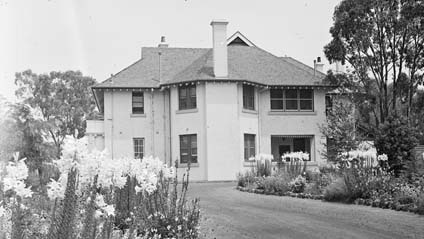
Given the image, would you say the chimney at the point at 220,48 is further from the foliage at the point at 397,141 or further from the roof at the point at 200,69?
the foliage at the point at 397,141

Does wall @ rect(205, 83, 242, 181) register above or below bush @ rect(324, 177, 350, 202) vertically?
above

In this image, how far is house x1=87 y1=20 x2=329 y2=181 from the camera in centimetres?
2942

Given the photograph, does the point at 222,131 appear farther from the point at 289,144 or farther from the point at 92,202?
the point at 92,202

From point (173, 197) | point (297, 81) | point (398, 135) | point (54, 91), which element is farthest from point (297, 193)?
point (54, 91)

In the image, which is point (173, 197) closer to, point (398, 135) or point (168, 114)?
point (398, 135)

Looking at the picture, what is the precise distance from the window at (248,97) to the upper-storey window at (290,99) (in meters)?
1.29

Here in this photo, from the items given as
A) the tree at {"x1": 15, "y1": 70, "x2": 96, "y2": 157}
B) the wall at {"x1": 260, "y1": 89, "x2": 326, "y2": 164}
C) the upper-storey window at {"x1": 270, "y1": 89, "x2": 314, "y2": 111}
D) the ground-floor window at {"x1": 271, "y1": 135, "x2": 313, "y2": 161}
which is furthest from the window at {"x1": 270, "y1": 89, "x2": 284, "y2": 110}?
the tree at {"x1": 15, "y1": 70, "x2": 96, "y2": 157}

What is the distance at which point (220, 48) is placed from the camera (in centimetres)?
3002

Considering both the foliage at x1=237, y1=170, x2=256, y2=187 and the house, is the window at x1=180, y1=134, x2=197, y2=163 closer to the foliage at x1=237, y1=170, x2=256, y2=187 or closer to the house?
the house

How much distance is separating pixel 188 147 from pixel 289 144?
634 cm

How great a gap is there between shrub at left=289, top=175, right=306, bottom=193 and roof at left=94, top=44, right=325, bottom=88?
11943 millimetres

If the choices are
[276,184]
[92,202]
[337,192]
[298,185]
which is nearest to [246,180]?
[276,184]

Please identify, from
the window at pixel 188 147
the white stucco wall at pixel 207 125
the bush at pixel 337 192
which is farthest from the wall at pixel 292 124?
the bush at pixel 337 192

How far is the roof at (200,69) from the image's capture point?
30.7m
